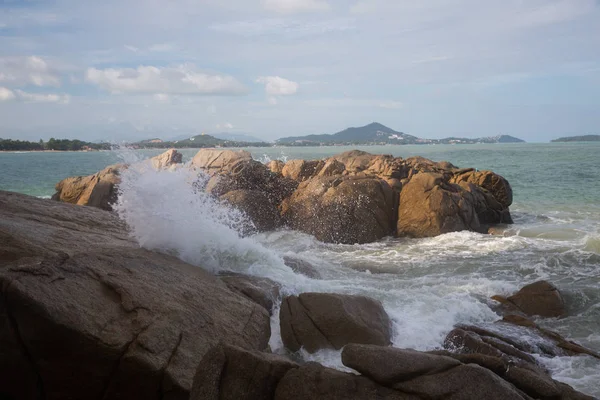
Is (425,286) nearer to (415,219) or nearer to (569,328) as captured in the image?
(569,328)

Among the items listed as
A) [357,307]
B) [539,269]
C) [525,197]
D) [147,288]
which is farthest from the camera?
[525,197]

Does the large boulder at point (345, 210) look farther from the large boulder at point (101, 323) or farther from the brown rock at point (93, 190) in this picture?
the large boulder at point (101, 323)

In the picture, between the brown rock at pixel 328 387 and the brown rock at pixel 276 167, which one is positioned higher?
the brown rock at pixel 276 167

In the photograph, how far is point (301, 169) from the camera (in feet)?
73.4

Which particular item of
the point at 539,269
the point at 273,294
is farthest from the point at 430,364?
the point at 539,269

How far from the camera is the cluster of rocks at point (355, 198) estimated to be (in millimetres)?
16812

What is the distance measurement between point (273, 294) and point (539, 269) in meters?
7.69

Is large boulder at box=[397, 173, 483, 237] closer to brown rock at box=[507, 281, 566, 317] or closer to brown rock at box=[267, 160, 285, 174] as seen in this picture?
brown rock at box=[507, 281, 566, 317]

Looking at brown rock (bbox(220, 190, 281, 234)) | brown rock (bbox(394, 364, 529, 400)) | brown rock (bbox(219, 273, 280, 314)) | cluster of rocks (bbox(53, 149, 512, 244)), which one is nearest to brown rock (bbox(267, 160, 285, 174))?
cluster of rocks (bbox(53, 149, 512, 244))

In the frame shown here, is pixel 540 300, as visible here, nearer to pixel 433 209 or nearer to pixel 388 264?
pixel 388 264

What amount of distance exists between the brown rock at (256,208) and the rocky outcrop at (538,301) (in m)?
9.53

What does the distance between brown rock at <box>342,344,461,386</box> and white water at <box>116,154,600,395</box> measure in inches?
109

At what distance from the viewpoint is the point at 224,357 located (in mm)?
3863

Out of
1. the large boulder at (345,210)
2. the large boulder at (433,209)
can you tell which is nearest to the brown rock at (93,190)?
the large boulder at (345,210)
